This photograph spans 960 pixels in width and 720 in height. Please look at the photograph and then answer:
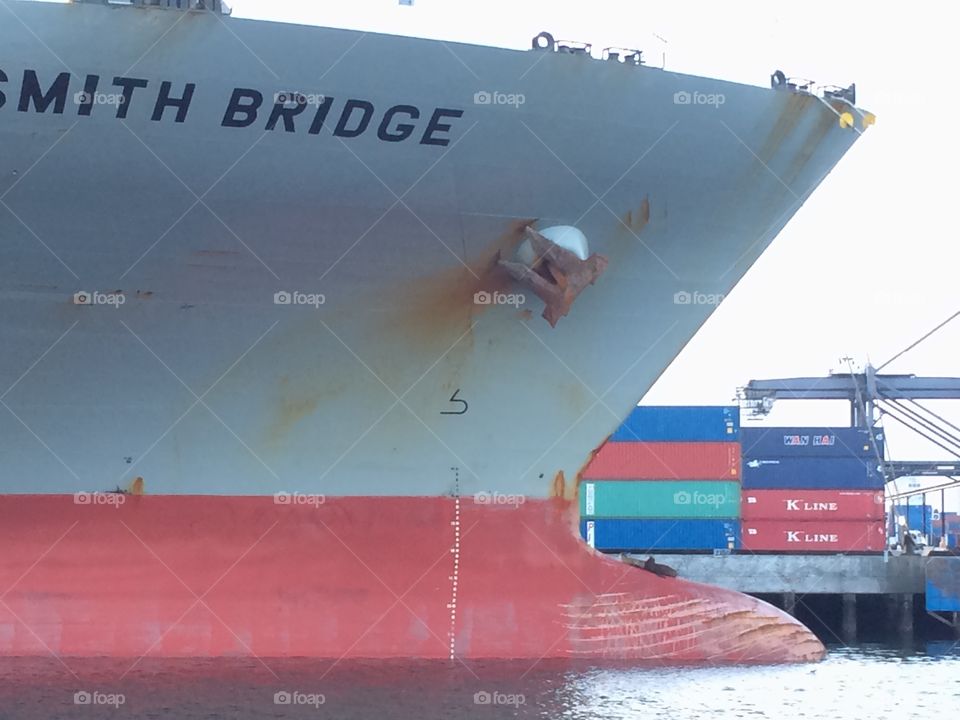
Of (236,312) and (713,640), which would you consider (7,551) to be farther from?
(713,640)

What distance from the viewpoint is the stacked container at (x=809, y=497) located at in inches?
1054

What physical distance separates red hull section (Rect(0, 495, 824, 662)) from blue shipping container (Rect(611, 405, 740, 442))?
43.3 ft

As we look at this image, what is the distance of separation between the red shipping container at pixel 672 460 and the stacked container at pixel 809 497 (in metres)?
1.34

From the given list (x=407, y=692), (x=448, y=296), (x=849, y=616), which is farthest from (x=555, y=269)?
(x=849, y=616)

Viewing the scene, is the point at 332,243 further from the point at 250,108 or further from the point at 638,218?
the point at 638,218

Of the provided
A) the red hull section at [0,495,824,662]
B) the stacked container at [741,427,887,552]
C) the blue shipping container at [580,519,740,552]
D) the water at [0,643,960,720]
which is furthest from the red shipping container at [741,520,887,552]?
the red hull section at [0,495,824,662]

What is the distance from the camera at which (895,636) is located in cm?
2494

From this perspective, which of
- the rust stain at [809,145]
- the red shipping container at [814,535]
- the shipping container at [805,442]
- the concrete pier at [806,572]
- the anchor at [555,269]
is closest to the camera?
the anchor at [555,269]

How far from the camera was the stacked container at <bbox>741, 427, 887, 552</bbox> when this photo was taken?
1054 inches

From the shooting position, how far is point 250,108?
1062cm

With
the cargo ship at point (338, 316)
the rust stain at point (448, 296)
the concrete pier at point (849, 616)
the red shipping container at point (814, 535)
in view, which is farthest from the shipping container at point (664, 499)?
the rust stain at point (448, 296)

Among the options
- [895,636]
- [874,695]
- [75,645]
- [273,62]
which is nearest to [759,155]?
[273,62]

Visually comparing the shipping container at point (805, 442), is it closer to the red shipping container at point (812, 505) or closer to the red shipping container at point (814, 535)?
the red shipping container at point (812, 505)

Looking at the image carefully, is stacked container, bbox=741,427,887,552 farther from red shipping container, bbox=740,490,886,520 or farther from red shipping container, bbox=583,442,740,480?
red shipping container, bbox=583,442,740,480
